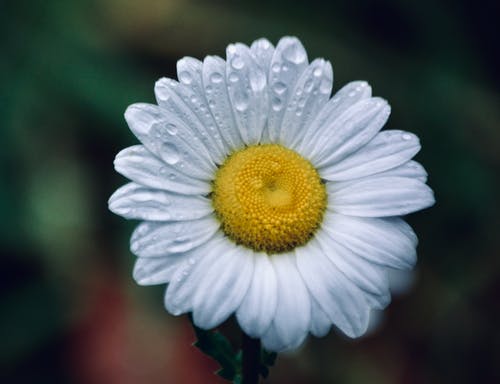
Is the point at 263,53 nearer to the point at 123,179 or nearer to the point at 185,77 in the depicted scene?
the point at 185,77

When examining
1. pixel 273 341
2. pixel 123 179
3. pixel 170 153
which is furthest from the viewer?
pixel 123 179

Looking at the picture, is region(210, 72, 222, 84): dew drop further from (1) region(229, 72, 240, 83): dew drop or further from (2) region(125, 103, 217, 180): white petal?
(2) region(125, 103, 217, 180): white petal

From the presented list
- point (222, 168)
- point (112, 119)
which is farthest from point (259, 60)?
point (112, 119)

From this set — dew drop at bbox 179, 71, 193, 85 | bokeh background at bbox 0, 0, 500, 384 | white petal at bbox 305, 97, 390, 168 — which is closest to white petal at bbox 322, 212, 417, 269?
white petal at bbox 305, 97, 390, 168

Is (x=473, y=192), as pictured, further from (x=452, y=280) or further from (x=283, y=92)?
(x=283, y=92)

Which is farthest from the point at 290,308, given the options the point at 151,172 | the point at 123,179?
the point at 123,179

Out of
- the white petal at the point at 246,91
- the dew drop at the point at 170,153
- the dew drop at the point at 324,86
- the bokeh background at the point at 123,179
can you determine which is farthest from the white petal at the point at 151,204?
the bokeh background at the point at 123,179

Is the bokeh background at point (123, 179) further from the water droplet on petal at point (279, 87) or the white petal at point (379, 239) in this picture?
the white petal at point (379, 239)
